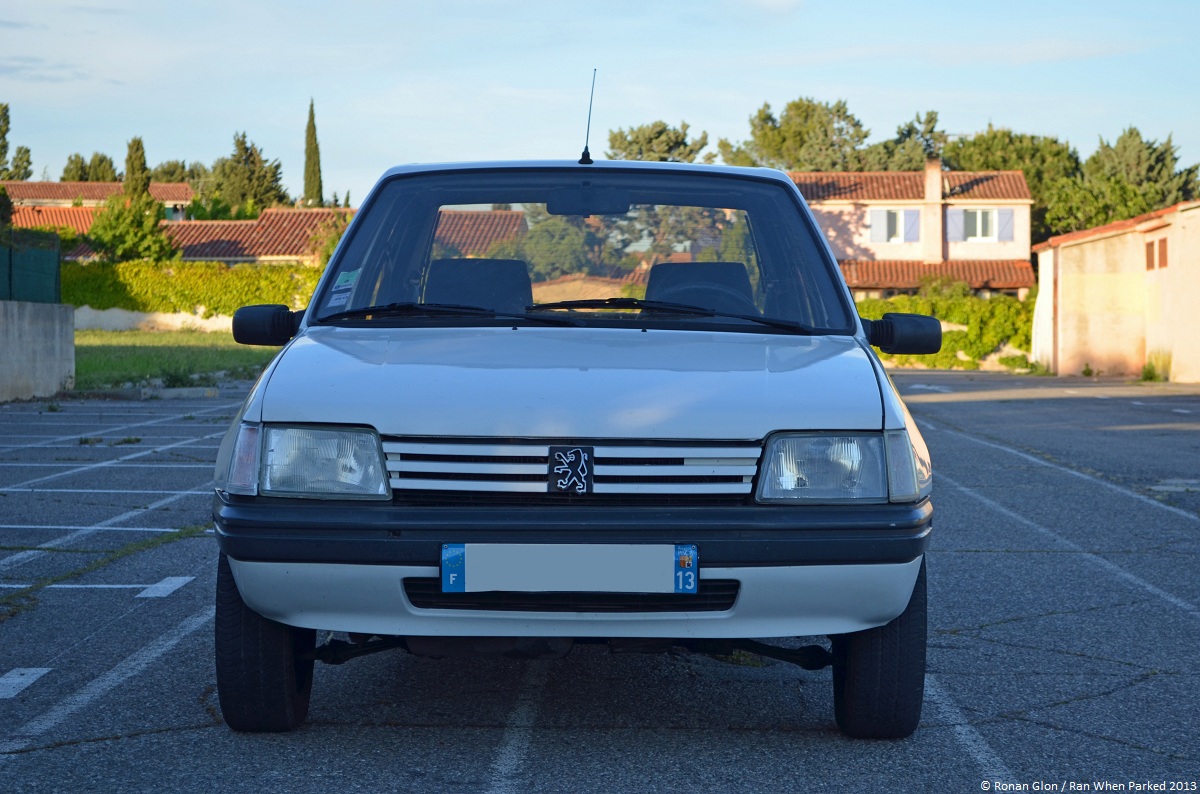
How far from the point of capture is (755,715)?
4.36 m

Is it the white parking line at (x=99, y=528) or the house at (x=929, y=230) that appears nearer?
the white parking line at (x=99, y=528)

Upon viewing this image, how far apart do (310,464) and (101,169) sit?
4941 inches

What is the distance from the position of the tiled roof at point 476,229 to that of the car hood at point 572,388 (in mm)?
825

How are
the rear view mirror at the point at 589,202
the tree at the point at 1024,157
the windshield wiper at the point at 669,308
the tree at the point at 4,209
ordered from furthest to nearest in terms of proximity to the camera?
the tree at the point at 1024,157 → the tree at the point at 4,209 → the rear view mirror at the point at 589,202 → the windshield wiper at the point at 669,308

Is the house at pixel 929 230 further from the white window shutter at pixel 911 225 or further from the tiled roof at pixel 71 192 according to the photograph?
the tiled roof at pixel 71 192

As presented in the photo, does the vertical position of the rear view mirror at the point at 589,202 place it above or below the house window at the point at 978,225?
below

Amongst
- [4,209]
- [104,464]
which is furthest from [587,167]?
[4,209]

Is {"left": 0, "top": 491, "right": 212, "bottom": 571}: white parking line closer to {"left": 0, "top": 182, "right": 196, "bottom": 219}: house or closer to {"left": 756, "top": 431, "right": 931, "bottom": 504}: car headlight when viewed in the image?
{"left": 756, "top": 431, "right": 931, "bottom": 504}: car headlight

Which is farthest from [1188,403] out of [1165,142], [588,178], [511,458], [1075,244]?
[1165,142]

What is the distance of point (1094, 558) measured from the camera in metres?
7.48

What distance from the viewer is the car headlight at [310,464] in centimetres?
362

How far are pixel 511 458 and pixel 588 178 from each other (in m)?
1.85

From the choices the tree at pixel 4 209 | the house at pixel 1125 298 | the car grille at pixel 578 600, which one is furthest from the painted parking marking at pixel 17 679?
the house at pixel 1125 298

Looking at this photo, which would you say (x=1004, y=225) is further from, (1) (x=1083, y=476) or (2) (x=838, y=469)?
(2) (x=838, y=469)
